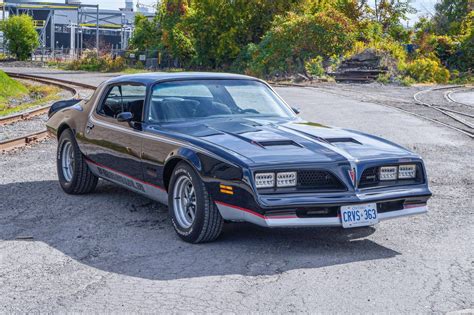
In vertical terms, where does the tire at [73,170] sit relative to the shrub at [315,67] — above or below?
above

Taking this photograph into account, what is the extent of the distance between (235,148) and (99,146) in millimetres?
2219

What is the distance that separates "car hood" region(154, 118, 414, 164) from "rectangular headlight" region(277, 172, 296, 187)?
3.9 inches

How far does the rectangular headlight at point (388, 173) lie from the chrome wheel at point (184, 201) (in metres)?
1.47

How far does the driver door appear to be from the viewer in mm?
6680

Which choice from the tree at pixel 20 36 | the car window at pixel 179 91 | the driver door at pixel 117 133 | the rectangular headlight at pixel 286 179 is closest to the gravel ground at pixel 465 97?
the driver door at pixel 117 133

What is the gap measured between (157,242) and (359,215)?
5.30ft

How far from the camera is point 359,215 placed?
541 cm

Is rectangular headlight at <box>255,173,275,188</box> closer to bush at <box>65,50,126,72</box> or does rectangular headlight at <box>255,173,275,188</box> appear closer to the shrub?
the shrub

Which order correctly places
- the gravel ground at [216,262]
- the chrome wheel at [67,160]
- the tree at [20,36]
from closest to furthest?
the gravel ground at [216,262]
the chrome wheel at [67,160]
the tree at [20,36]

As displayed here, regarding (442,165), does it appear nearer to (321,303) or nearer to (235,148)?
(235,148)

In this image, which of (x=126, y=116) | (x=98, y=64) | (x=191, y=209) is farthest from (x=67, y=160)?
(x=98, y=64)

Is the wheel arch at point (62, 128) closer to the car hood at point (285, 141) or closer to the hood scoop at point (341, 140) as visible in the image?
the car hood at point (285, 141)

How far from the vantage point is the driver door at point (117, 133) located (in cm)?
668

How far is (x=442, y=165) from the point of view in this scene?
10250 millimetres
